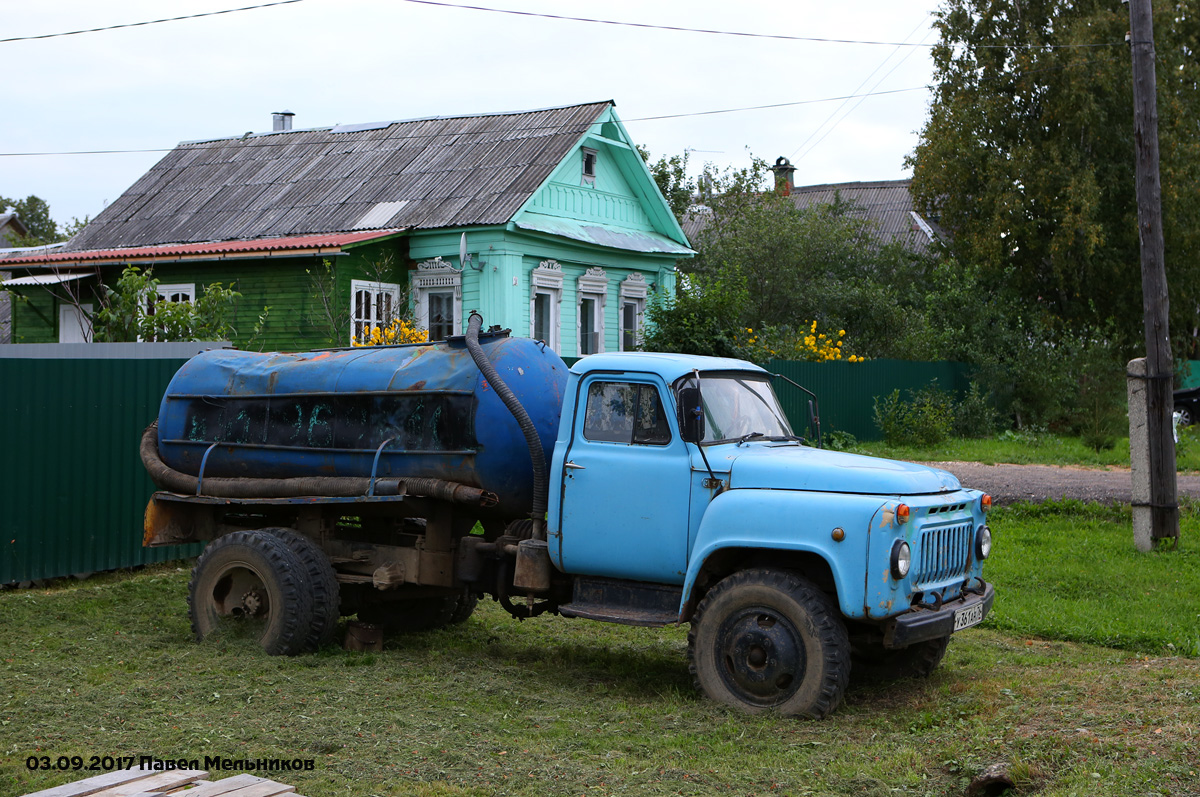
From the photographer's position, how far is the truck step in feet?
22.5

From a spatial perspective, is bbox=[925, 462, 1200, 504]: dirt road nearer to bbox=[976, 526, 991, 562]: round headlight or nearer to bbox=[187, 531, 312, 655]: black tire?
bbox=[976, 526, 991, 562]: round headlight

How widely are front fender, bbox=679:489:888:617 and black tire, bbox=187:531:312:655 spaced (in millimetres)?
2712

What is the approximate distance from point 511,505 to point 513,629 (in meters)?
1.85

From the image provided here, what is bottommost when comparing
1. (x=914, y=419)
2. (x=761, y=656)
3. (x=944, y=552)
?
(x=761, y=656)

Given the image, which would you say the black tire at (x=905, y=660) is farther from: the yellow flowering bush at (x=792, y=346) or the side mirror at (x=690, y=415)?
the yellow flowering bush at (x=792, y=346)

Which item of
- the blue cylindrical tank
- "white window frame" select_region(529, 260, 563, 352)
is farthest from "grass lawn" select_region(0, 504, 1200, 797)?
"white window frame" select_region(529, 260, 563, 352)

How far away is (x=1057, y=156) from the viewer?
91.1ft

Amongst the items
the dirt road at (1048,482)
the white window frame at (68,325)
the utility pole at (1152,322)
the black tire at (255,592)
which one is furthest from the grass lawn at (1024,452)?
the white window frame at (68,325)

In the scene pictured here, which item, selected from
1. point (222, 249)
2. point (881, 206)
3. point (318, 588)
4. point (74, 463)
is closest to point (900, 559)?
point (318, 588)

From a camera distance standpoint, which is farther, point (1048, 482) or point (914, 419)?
point (914, 419)

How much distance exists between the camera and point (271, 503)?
8.04 meters

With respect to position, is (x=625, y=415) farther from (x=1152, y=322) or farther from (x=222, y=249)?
(x=222, y=249)

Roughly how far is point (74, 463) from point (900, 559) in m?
7.34

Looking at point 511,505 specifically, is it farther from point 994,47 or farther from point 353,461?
point 994,47
